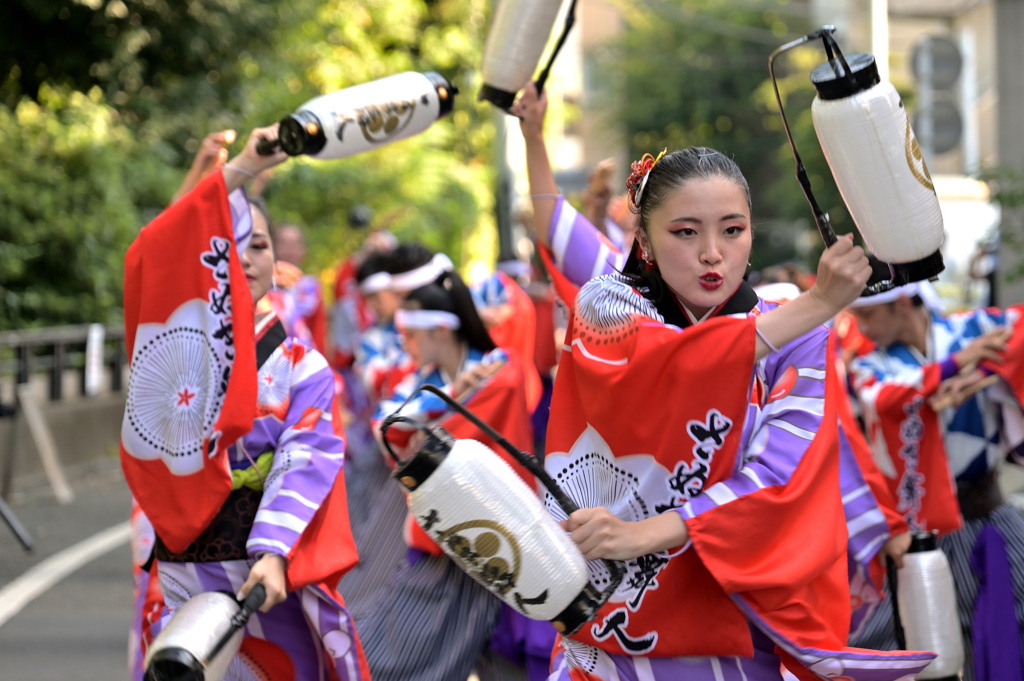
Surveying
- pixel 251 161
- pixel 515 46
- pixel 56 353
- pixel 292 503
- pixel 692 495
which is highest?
pixel 515 46

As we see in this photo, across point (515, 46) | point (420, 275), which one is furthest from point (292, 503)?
point (420, 275)

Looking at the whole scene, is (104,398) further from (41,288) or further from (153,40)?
(153,40)

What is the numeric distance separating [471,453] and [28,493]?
8796 mm

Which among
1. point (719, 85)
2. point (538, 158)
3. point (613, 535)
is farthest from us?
point (719, 85)

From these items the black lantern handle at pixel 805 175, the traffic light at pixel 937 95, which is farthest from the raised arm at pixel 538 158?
the traffic light at pixel 937 95

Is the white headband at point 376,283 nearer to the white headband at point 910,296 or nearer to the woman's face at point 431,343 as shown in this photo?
the woman's face at point 431,343

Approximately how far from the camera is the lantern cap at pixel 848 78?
2.13 m

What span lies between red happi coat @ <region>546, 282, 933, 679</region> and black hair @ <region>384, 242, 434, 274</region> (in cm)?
485

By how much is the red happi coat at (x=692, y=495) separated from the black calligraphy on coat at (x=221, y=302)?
896mm

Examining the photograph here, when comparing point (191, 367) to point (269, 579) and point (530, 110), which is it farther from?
point (530, 110)

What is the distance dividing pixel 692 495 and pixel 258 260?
1.46 metres

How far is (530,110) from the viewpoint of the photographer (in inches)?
143

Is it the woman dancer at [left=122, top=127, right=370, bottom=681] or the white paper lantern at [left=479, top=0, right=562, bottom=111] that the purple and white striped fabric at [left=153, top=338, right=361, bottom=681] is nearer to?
the woman dancer at [left=122, top=127, right=370, bottom=681]

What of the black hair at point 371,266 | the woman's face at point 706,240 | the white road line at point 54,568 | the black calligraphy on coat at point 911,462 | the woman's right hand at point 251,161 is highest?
the woman's right hand at point 251,161
